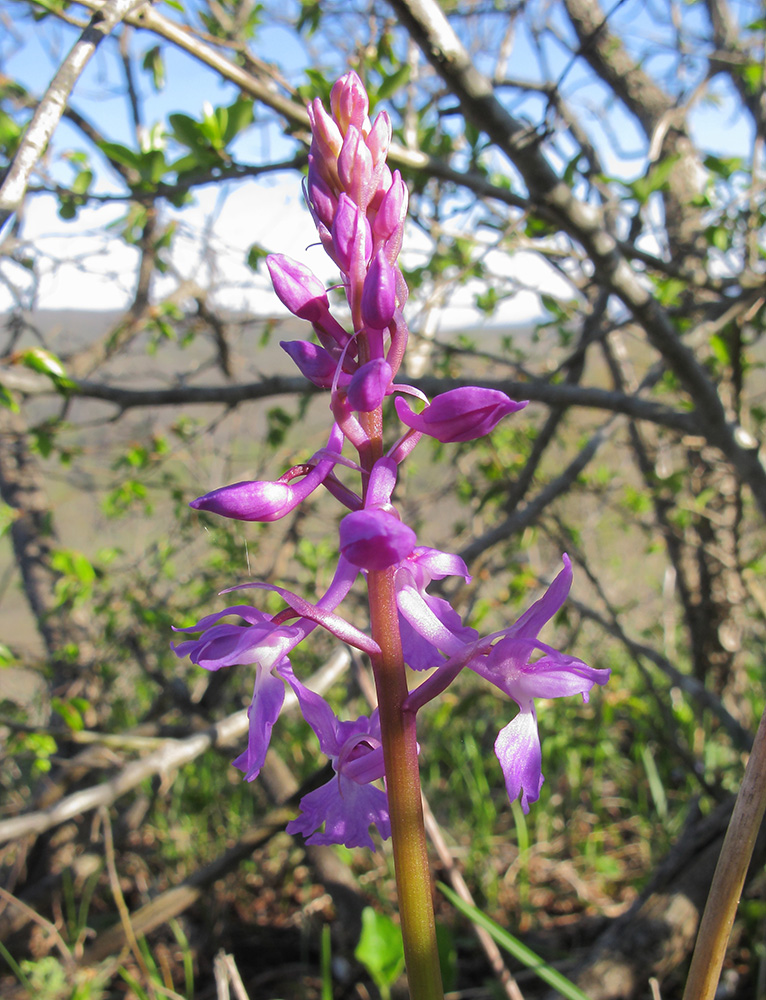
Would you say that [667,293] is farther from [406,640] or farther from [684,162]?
[406,640]

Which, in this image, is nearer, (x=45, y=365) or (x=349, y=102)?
(x=349, y=102)

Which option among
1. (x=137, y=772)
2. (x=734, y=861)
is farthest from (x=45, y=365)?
(x=734, y=861)

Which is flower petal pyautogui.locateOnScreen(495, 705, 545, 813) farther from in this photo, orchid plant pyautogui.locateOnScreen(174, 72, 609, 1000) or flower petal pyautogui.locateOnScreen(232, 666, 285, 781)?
flower petal pyautogui.locateOnScreen(232, 666, 285, 781)

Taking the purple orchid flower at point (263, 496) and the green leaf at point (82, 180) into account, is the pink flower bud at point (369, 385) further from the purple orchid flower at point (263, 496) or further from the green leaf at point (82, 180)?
the green leaf at point (82, 180)

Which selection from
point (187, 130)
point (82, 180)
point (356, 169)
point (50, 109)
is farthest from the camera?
point (82, 180)

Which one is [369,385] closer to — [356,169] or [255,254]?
[356,169]

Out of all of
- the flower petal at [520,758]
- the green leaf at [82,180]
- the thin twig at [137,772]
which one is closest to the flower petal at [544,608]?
the flower petal at [520,758]

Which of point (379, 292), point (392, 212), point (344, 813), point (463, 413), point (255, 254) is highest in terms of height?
point (255, 254)

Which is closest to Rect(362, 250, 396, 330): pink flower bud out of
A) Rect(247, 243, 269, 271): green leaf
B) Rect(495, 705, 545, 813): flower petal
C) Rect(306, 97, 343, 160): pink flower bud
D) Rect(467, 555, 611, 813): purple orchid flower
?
Rect(306, 97, 343, 160): pink flower bud

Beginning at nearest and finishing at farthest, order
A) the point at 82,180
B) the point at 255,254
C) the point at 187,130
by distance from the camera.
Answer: the point at 187,130 < the point at 82,180 < the point at 255,254
